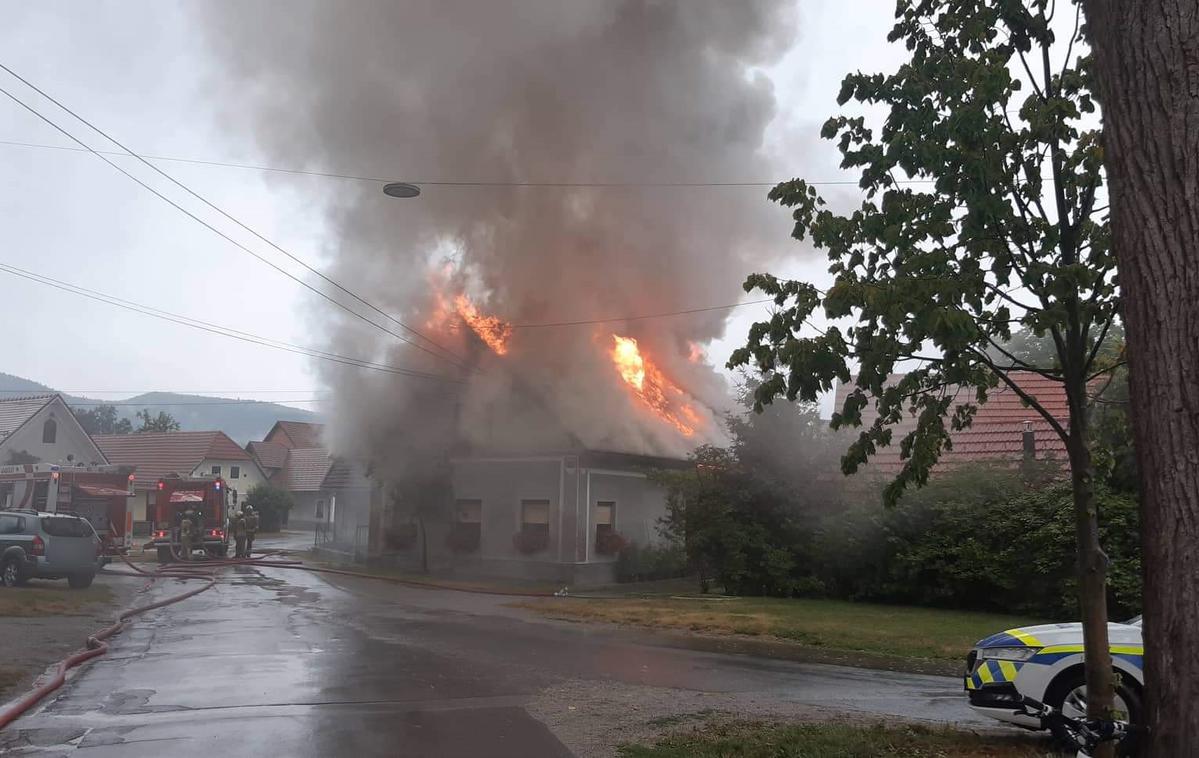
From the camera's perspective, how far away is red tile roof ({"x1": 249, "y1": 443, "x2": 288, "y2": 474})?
74.2 meters

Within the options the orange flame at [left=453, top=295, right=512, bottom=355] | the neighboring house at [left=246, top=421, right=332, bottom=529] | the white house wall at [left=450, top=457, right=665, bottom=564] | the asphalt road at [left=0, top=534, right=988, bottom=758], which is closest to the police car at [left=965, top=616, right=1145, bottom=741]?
the asphalt road at [left=0, top=534, right=988, bottom=758]

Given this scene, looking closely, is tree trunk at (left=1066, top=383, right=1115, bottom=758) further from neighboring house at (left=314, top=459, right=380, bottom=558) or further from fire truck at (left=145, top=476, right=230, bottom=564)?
fire truck at (left=145, top=476, right=230, bottom=564)

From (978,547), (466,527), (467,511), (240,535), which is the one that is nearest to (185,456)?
(240,535)

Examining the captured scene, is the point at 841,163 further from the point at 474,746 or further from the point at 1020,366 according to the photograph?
the point at 474,746

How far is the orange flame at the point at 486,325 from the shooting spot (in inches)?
1065

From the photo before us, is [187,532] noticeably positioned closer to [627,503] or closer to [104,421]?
[627,503]

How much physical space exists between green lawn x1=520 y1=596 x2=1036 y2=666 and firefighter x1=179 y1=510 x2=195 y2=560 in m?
14.2

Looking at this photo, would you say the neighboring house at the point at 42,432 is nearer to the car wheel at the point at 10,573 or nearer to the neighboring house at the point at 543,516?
the car wheel at the point at 10,573

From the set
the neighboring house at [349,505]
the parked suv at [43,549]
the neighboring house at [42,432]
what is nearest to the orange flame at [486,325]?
the neighboring house at [349,505]

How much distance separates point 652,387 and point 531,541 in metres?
8.18

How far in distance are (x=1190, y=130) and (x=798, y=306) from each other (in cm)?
344

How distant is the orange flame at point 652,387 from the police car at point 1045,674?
70.0 feet

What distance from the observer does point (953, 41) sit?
254 inches

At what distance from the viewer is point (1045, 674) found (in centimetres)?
659
